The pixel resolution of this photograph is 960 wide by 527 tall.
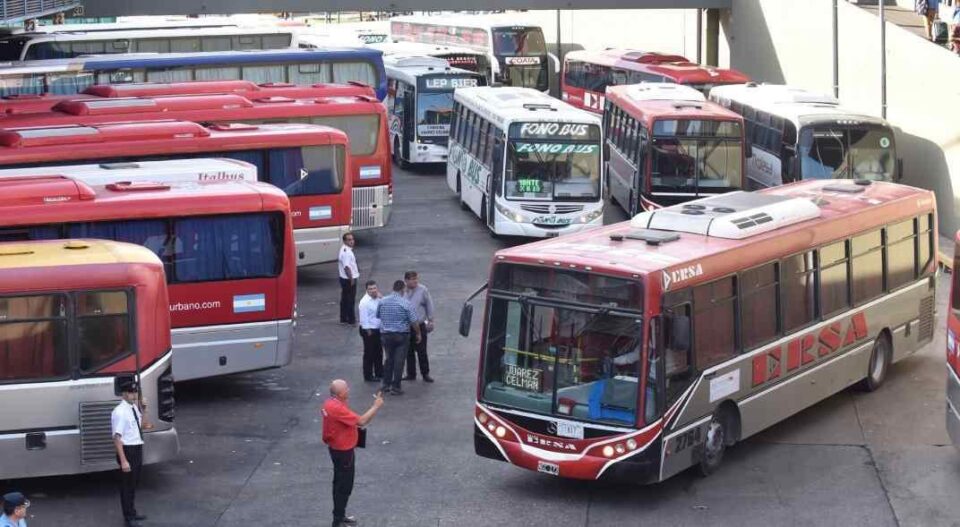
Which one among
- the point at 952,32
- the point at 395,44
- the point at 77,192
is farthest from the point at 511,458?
the point at 395,44

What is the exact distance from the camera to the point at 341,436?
47.1ft

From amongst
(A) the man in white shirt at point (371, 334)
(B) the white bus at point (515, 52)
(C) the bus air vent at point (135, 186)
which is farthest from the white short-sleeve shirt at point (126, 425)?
(B) the white bus at point (515, 52)

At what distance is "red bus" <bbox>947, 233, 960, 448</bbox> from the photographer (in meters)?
15.9

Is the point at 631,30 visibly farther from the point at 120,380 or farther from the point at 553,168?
the point at 120,380

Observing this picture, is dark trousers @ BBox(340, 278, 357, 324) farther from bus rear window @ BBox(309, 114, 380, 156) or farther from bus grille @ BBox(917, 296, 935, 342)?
bus grille @ BBox(917, 296, 935, 342)

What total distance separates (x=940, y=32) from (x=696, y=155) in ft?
28.1

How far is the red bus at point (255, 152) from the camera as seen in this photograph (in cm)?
2536

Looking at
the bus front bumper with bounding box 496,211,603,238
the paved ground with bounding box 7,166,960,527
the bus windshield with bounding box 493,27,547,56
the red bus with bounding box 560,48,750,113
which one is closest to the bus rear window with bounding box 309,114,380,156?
the bus front bumper with bounding box 496,211,603,238

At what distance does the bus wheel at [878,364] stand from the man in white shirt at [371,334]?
245 inches

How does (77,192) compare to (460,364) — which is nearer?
(77,192)

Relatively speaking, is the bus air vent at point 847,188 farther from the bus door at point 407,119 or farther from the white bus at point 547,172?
the bus door at point 407,119

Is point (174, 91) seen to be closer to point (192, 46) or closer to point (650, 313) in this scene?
point (192, 46)

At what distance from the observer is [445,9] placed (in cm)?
4853

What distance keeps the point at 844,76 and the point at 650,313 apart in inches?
1048
